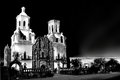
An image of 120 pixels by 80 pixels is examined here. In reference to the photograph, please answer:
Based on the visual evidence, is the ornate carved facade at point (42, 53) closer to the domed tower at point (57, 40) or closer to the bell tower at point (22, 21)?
the domed tower at point (57, 40)

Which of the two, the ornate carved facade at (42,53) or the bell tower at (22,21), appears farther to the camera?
the bell tower at (22,21)

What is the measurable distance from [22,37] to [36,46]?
361 centimetres

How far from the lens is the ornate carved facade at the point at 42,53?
44.6m

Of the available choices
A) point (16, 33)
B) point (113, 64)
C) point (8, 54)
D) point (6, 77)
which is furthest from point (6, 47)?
point (6, 77)

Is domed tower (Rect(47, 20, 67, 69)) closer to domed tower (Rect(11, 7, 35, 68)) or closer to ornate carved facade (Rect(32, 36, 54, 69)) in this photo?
ornate carved facade (Rect(32, 36, 54, 69))

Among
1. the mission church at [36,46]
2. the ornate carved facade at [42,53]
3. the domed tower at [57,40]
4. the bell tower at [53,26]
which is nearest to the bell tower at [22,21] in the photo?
the mission church at [36,46]

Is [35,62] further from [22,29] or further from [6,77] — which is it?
[6,77]

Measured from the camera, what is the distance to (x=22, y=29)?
4497 cm

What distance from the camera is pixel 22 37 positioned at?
4544 cm

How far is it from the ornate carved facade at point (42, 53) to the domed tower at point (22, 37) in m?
1.28

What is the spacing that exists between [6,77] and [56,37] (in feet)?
104

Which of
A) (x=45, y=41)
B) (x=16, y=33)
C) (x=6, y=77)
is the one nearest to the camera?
(x=6, y=77)

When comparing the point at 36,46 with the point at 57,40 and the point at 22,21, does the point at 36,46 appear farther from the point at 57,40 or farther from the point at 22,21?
the point at 22,21

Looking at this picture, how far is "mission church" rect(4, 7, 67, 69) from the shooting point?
1708 inches
